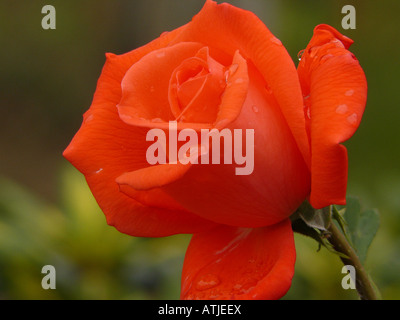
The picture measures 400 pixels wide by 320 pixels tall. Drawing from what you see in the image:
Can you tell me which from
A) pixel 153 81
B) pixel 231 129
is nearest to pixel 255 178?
pixel 231 129

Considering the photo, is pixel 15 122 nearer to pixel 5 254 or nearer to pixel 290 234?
pixel 5 254

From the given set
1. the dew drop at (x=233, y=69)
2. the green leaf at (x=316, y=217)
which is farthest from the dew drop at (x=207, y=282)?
the dew drop at (x=233, y=69)

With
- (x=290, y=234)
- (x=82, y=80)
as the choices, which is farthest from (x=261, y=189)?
(x=82, y=80)

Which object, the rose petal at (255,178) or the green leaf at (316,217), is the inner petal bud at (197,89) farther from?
the green leaf at (316,217)

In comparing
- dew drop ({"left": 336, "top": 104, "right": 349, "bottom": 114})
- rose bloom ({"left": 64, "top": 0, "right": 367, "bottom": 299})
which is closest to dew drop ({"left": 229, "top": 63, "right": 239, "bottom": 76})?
rose bloom ({"left": 64, "top": 0, "right": 367, "bottom": 299})

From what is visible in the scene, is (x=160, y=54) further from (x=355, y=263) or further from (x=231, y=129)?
(x=355, y=263)

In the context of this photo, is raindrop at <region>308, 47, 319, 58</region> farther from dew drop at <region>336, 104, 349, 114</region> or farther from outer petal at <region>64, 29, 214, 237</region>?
outer petal at <region>64, 29, 214, 237</region>
